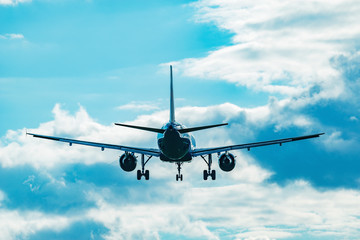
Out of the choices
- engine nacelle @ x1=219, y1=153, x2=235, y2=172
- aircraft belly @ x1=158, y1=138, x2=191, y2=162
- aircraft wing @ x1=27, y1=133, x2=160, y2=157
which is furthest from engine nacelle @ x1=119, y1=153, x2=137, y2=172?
engine nacelle @ x1=219, y1=153, x2=235, y2=172

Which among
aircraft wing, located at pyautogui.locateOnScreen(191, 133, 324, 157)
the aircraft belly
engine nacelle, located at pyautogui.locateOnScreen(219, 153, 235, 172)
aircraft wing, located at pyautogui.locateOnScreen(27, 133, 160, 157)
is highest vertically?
aircraft wing, located at pyautogui.locateOnScreen(27, 133, 160, 157)

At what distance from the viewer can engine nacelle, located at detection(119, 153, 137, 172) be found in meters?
86.8

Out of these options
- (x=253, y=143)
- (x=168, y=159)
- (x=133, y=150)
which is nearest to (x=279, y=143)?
(x=253, y=143)

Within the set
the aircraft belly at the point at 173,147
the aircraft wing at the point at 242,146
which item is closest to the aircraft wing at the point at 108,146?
the aircraft wing at the point at 242,146

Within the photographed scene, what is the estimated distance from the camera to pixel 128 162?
86.8 meters

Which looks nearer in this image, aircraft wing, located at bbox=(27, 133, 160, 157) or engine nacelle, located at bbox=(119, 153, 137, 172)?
aircraft wing, located at bbox=(27, 133, 160, 157)

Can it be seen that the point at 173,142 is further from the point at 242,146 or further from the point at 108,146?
the point at 108,146

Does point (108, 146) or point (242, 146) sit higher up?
point (108, 146)

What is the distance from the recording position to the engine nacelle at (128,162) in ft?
285

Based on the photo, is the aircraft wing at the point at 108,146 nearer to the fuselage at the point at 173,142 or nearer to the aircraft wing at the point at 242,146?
the aircraft wing at the point at 242,146

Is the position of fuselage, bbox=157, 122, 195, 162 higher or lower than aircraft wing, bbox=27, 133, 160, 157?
lower

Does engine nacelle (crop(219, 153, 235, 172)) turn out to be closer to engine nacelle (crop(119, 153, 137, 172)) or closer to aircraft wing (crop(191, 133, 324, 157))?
aircraft wing (crop(191, 133, 324, 157))

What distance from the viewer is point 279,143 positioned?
83375mm

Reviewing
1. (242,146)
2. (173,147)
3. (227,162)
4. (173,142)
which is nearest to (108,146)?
(173,147)
